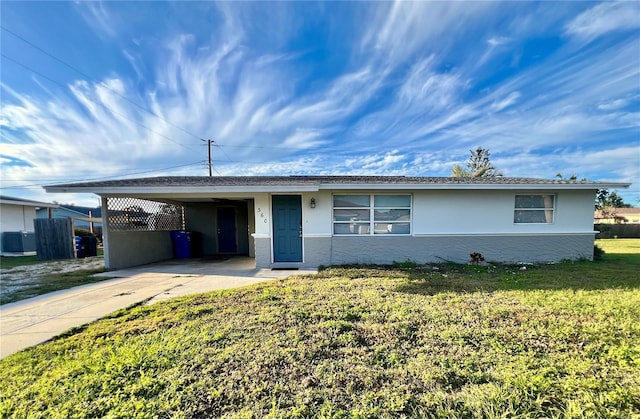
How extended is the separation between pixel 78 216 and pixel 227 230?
2695 cm

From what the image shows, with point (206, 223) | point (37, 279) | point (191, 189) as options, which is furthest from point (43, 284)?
point (206, 223)

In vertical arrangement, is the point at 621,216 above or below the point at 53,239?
below

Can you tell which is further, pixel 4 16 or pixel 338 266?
pixel 338 266

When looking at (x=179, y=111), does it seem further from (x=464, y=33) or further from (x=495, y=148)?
(x=495, y=148)

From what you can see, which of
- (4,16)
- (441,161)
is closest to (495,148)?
(441,161)

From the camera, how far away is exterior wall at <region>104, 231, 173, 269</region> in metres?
8.66

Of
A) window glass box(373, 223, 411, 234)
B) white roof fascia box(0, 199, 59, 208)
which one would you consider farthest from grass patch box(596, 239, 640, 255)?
white roof fascia box(0, 199, 59, 208)

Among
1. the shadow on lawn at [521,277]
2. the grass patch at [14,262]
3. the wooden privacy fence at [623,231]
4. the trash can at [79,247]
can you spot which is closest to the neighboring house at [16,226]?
the grass patch at [14,262]

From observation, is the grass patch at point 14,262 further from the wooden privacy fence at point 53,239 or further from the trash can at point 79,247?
the trash can at point 79,247

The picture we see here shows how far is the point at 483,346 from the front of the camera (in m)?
3.07

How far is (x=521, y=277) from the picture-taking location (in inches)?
260

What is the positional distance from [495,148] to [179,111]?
32.8 m

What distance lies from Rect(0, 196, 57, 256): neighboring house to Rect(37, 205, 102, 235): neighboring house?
42.2 inches

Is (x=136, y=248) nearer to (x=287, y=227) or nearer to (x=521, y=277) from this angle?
(x=287, y=227)
